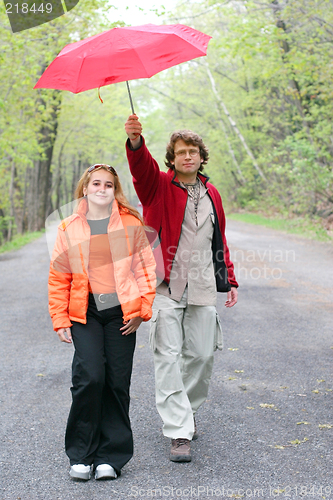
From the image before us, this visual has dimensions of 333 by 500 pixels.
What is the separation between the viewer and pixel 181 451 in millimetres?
3619

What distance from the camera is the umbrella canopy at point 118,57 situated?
11.2 feet

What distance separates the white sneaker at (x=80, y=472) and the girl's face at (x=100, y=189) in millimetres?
1612

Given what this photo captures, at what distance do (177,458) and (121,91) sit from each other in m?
35.4

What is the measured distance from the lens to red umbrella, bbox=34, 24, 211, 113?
135 inches

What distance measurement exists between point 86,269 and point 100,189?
1.76ft

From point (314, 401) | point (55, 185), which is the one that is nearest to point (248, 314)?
point (314, 401)

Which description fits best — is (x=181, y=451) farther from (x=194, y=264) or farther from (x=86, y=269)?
(x=86, y=269)

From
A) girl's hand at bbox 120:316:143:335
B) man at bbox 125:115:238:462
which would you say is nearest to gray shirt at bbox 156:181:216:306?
man at bbox 125:115:238:462

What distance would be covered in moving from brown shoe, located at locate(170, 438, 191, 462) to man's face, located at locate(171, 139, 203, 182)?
1790 millimetres

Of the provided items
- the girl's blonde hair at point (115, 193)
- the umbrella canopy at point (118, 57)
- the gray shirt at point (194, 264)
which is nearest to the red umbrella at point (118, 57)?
the umbrella canopy at point (118, 57)

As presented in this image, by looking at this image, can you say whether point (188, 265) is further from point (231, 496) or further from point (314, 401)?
point (314, 401)

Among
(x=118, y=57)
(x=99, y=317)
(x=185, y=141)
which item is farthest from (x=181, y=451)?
(x=118, y=57)

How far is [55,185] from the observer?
42.6 metres

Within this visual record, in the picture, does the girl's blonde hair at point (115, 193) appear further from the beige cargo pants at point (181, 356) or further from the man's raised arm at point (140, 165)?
the beige cargo pants at point (181, 356)
